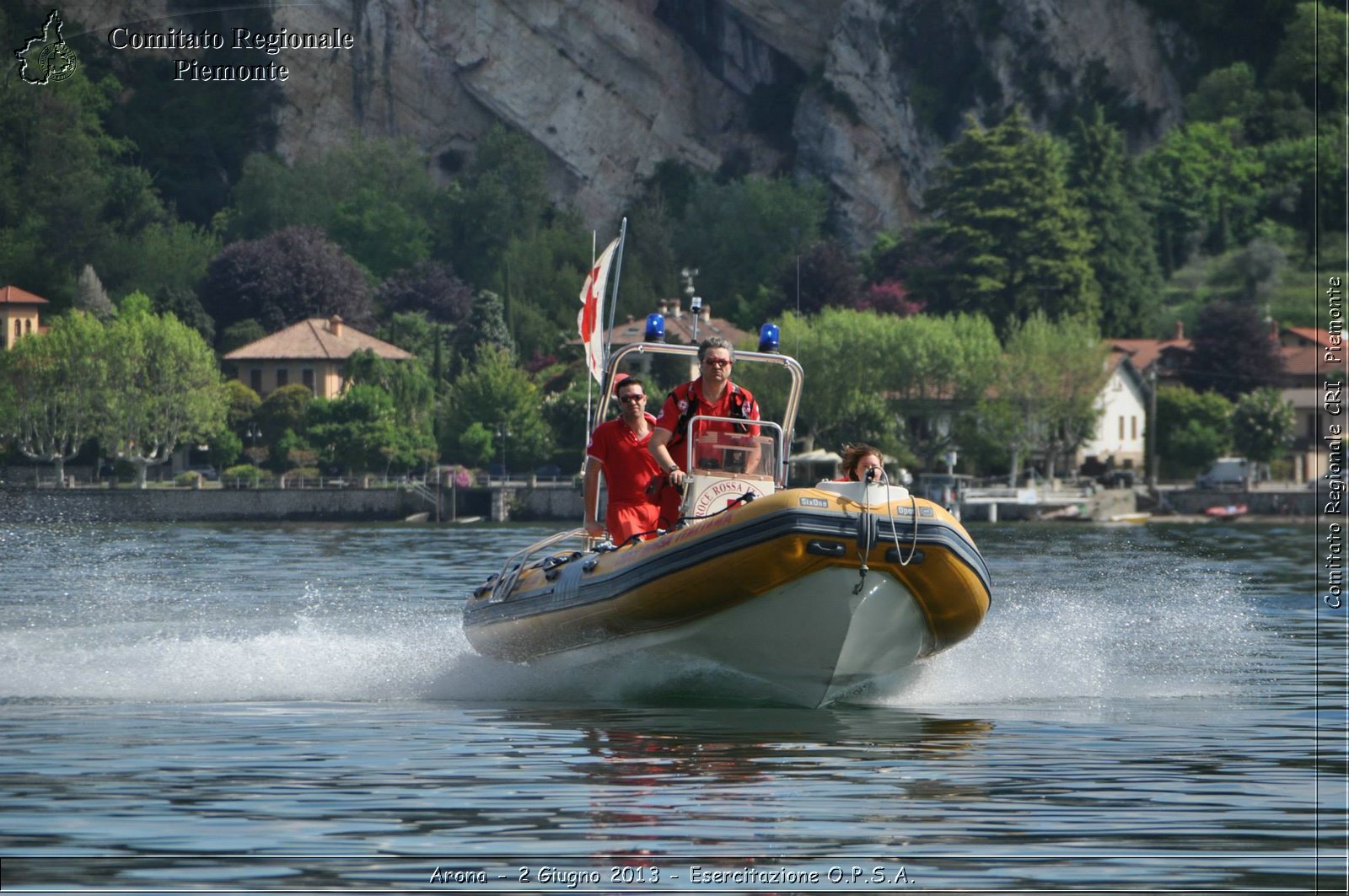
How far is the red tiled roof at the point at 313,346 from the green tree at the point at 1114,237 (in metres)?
35.4

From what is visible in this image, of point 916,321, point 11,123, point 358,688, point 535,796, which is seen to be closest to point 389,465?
point 916,321

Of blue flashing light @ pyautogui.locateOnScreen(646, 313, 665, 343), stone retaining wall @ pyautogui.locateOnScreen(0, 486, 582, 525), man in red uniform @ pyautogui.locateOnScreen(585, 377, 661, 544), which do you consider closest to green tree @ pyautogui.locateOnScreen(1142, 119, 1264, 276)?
stone retaining wall @ pyautogui.locateOnScreen(0, 486, 582, 525)

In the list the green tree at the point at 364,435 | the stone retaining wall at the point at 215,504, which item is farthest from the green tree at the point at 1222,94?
the stone retaining wall at the point at 215,504

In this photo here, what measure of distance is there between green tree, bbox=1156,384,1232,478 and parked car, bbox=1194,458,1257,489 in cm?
397

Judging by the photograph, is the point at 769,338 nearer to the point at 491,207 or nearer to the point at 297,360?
the point at 297,360

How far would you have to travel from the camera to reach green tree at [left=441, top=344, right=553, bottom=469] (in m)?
94.9

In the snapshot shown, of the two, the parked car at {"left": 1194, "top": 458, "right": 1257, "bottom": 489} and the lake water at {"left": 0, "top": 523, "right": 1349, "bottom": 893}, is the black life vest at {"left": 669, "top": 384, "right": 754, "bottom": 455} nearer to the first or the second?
the lake water at {"left": 0, "top": 523, "right": 1349, "bottom": 893}

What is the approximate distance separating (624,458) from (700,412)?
0.83m

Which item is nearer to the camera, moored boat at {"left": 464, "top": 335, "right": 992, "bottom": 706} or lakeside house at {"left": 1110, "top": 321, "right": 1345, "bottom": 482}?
moored boat at {"left": 464, "top": 335, "right": 992, "bottom": 706}

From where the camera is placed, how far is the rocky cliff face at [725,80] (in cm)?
14362

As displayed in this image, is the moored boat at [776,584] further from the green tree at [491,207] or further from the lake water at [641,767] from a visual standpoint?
the green tree at [491,207]

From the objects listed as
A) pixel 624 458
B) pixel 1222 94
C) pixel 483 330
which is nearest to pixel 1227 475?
pixel 483 330

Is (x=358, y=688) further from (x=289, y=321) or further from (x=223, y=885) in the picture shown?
(x=289, y=321)

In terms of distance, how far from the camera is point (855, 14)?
477 feet
